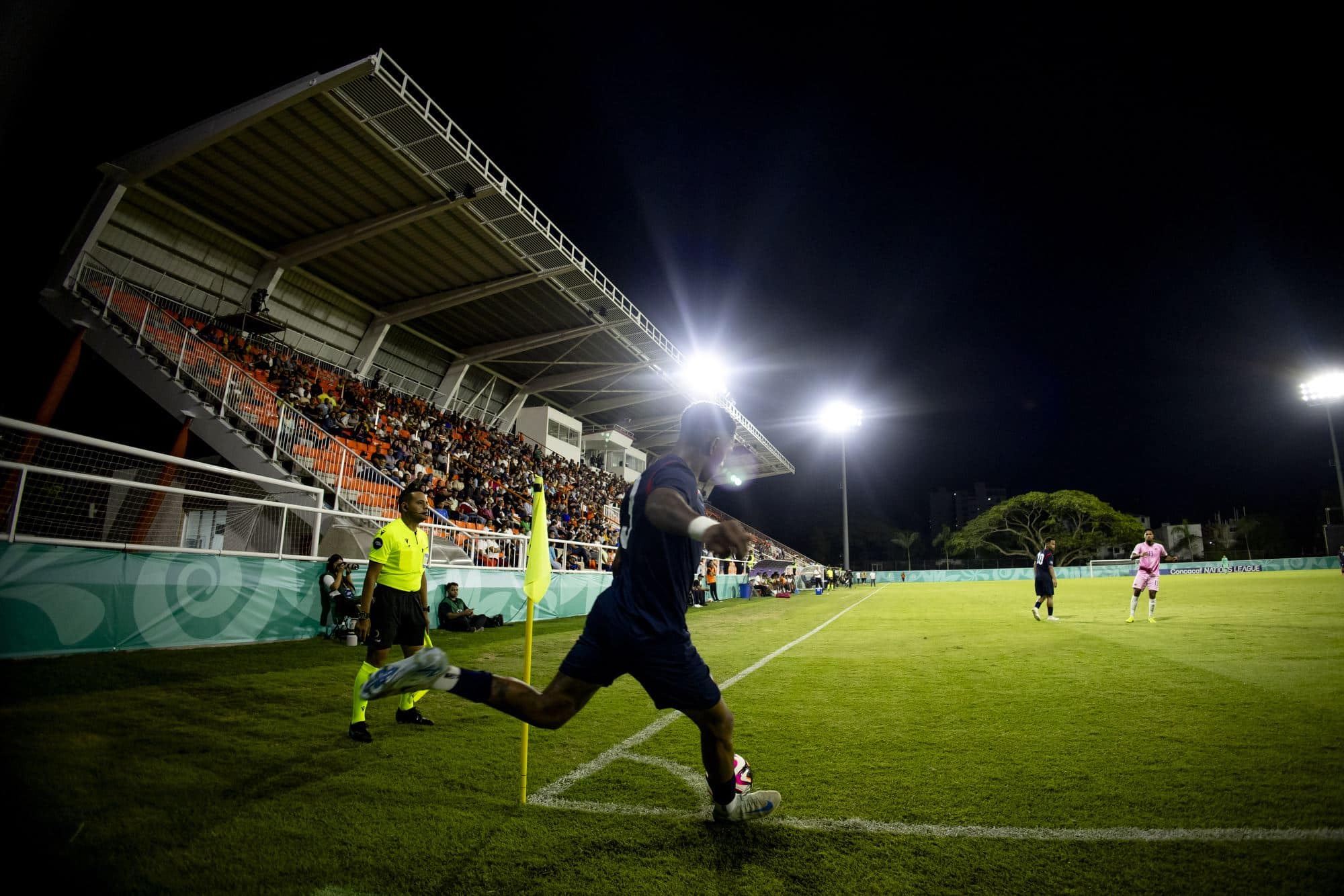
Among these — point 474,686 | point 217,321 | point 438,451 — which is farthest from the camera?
point 438,451

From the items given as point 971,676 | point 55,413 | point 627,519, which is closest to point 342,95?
point 55,413

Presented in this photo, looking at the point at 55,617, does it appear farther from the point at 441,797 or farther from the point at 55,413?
the point at 55,413

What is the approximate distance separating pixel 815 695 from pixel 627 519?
4056 millimetres

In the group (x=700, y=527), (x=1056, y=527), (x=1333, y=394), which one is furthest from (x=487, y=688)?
(x=1056, y=527)

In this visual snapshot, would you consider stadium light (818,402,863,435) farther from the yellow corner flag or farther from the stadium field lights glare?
the yellow corner flag

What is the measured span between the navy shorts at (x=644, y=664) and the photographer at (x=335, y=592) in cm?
856

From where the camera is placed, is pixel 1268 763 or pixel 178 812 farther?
pixel 1268 763

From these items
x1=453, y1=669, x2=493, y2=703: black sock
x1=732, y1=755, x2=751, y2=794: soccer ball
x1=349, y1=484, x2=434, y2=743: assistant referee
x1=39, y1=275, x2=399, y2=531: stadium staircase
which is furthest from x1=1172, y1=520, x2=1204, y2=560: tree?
x1=453, y1=669, x2=493, y2=703: black sock

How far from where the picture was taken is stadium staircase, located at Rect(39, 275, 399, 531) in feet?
47.7

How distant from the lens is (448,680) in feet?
8.97

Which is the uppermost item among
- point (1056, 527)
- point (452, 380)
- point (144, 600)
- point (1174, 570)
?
point (452, 380)

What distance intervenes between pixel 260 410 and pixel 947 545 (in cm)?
7270

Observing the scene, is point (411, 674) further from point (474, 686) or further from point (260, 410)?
point (260, 410)

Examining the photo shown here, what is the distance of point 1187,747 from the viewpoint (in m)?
4.18
